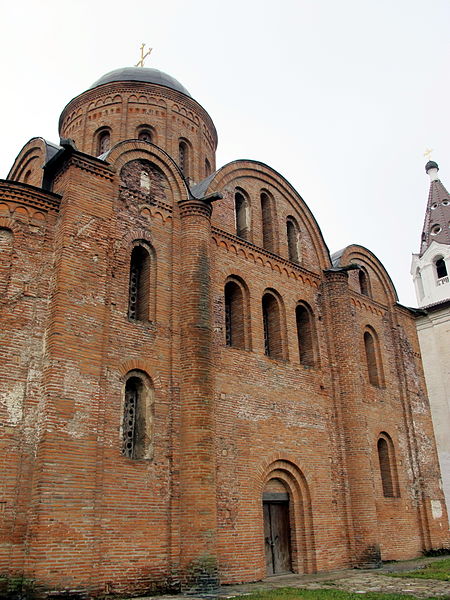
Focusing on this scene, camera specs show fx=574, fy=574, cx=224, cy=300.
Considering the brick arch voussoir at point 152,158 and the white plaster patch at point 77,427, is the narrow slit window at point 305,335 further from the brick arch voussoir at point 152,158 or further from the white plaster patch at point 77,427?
the white plaster patch at point 77,427

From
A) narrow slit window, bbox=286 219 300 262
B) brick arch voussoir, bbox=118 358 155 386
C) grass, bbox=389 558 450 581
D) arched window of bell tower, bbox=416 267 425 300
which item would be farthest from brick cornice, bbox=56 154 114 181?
arched window of bell tower, bbox=416 267 425 300

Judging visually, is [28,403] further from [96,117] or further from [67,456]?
[96,117]

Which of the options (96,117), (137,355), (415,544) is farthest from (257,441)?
(96,117)

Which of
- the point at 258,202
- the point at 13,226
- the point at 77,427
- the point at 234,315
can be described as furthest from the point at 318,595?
the point at 258,202

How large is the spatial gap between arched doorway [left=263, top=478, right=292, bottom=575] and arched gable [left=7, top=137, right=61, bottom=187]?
28.4 feet

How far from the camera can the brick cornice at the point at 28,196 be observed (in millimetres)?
10609

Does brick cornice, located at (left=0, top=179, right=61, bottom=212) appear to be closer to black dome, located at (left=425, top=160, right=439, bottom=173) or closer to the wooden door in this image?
the wooden door

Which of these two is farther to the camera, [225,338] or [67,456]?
[225,338]

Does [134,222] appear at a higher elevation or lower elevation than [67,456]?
higher

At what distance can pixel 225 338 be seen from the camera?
12.6m

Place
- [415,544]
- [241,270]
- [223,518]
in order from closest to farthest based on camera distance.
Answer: [223,518] < [241,270] < [415,544]

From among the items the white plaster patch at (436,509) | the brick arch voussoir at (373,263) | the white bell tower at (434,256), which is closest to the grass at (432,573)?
the white plaster patch at (436,509)

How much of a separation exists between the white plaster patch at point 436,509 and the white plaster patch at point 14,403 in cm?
1265

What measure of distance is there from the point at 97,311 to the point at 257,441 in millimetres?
4599
